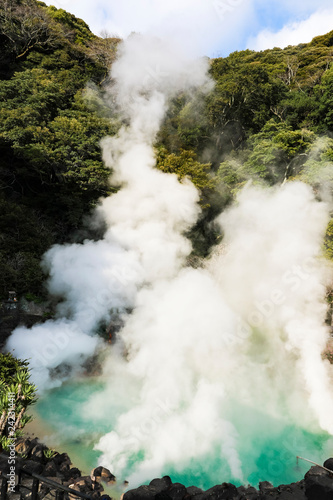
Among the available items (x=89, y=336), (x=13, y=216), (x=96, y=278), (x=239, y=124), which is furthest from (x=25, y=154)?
(x=239, y=124)

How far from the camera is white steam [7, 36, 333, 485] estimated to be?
8102 mm

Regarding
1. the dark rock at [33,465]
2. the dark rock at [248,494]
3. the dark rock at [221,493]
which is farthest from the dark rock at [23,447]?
the dark rock at [248,494]

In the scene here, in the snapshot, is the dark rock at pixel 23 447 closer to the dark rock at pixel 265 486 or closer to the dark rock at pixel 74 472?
the dark rock at pixel 74 472

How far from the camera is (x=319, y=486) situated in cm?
526

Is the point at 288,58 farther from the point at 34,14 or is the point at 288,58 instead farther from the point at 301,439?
the point at 301,439

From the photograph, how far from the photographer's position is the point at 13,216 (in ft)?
42.6

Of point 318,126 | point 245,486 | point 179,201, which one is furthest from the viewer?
point 318,126

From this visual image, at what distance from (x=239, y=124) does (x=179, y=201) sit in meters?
9.04

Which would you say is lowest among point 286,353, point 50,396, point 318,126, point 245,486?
point 245,486

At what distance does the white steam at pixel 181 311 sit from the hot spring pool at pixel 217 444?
5.6 inches

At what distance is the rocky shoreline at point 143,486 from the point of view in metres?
5.35

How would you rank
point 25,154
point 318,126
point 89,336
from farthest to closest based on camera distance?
point 318,126
point 25,154
point 89,336

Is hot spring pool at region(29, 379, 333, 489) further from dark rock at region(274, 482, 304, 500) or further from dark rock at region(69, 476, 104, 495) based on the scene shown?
dark rock at region(274, 482, 304, 500)

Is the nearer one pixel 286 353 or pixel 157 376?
pixel 157 376
